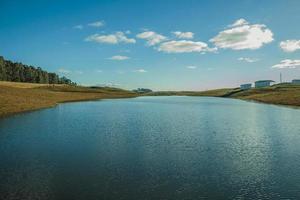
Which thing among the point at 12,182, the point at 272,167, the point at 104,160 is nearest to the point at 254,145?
the point at 272,167

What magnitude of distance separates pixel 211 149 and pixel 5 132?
31737 millimetres

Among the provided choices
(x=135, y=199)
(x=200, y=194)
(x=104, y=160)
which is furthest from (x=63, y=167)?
(x=200, y=194)

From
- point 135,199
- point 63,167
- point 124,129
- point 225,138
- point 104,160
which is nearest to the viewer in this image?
point 135,199

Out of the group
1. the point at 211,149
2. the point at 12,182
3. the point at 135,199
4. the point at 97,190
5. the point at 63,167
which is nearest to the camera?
the point at 135,199

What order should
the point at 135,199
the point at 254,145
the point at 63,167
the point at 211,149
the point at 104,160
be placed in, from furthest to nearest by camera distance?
1. the point at 254,145
2. the point at 211,149
3. the point at 104,160
4. the point at 63,167
5. the point at 135,199

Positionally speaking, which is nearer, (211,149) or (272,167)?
(272,167)

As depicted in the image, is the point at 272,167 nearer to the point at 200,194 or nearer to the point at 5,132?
the point at 200,194

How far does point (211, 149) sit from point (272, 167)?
30.0ft

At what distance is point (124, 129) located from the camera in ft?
180

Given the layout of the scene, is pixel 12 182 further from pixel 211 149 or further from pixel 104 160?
pixel 211 149

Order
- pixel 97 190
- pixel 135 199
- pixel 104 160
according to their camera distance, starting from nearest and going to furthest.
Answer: pixel 135 199 → pixel 97 190 → pixel 104 160

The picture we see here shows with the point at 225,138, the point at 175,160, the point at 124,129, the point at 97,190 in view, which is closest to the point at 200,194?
the point at 97,190

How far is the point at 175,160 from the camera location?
3186 cm

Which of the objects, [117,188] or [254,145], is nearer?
[117,188]
